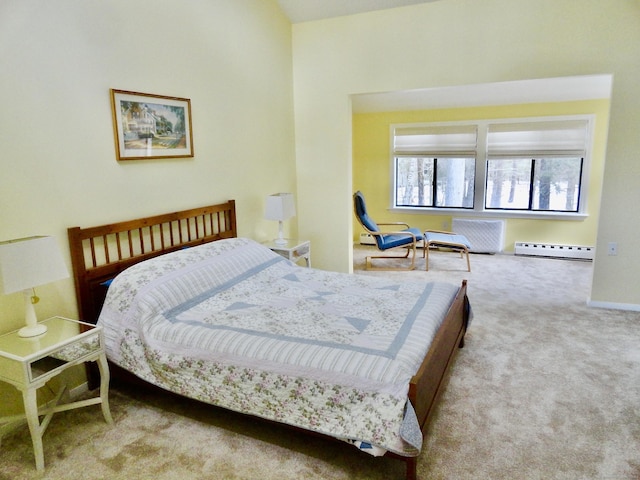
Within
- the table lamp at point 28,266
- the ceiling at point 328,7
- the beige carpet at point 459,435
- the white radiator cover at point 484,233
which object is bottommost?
the beige carpet at point 459,435

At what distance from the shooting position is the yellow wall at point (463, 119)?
5.59 metres

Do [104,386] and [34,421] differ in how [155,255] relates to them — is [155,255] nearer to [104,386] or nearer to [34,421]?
[104,386]

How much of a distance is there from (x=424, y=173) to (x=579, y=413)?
4703 mm

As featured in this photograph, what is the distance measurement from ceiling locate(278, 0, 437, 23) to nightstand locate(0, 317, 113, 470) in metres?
3.50

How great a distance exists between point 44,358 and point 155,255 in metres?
1.03

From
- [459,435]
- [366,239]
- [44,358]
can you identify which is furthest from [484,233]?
[44,358]

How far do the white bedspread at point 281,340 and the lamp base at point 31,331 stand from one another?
382 millimetres

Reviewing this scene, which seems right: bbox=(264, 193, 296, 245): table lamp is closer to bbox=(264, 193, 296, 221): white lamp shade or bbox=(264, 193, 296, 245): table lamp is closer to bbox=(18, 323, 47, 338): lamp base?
bbox=(264, 193, 296, 221): white lamp shade

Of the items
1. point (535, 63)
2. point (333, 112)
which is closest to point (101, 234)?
point (333, 112)

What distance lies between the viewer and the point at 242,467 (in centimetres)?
205

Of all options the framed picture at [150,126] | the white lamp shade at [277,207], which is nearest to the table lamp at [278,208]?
the white lamp shade at [277,207]

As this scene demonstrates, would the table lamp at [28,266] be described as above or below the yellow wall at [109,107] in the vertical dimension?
below

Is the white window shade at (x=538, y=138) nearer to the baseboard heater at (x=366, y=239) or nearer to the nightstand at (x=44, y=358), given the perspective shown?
the baseboard heater at (x=366, y=239)

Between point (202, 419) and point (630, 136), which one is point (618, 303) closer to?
point (630, 136)
